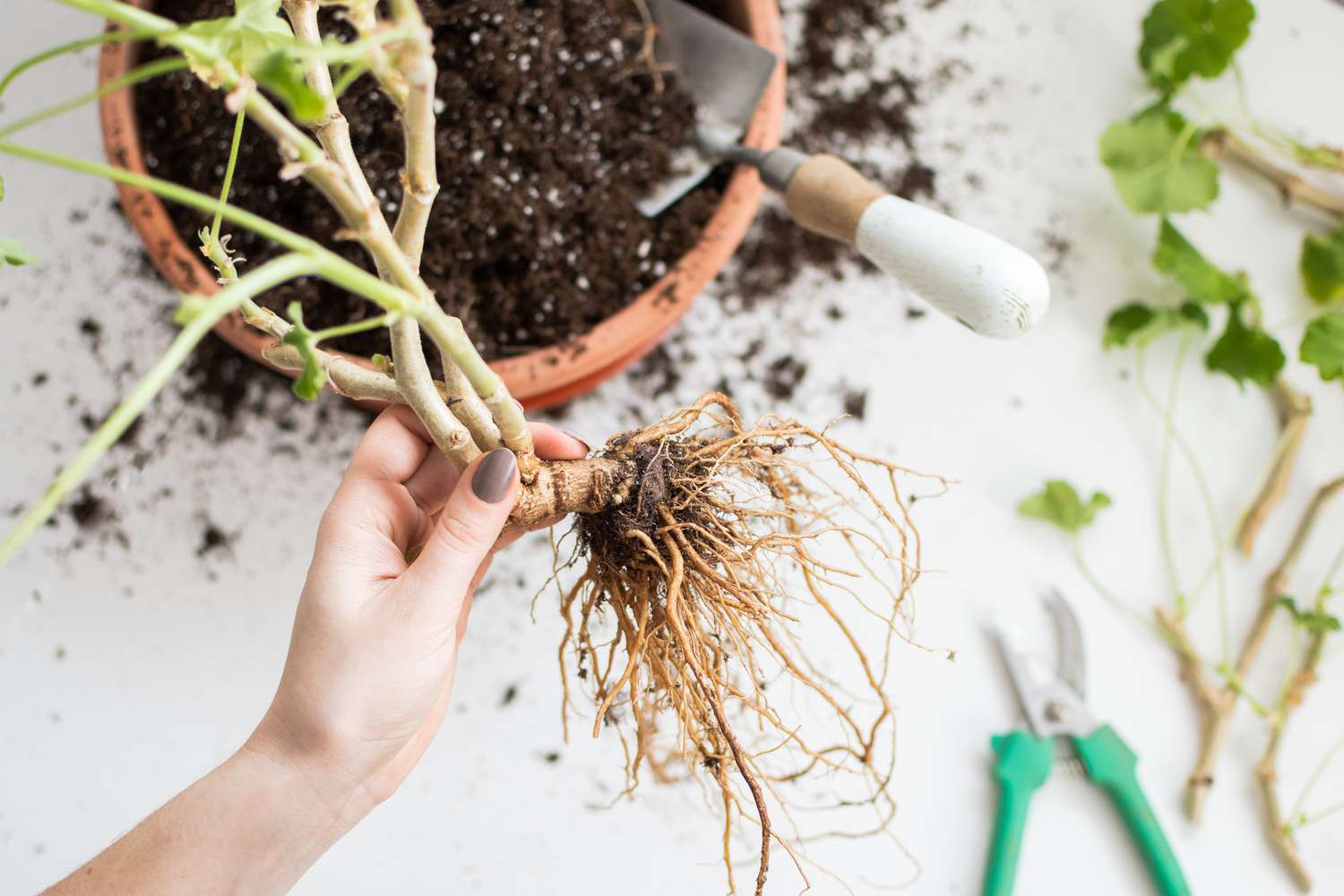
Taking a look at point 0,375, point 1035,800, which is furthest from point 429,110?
point 1035,800

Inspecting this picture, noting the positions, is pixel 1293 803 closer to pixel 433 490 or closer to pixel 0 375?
pixel 433 490

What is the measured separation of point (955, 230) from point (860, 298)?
1.17 feet

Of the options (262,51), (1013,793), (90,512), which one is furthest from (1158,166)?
(90,512)

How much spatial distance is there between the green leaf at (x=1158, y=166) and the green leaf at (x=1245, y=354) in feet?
0.46

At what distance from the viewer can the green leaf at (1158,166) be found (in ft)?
3.43

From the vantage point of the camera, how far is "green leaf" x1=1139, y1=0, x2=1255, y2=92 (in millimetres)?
1014

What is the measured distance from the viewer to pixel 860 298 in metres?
1.13

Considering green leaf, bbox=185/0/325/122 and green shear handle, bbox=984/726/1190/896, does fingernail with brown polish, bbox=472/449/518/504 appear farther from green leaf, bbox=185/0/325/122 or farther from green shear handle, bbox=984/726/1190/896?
green shear handle, bbox=984/726/1190/896

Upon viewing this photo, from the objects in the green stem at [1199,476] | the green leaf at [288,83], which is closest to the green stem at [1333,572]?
the green stem at [1199,476]

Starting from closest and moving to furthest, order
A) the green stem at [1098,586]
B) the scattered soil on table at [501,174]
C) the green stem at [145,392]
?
the green stem at [145,392]
the scattered soil on table at [501,174]
the green stem at [1098,586]

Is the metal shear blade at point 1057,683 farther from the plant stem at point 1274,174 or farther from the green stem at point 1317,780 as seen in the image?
the plant stem at point 1274,174

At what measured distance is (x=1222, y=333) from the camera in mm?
1118

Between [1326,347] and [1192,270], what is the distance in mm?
153

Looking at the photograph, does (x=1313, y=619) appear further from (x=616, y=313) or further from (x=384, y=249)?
(x=384, y=249)
